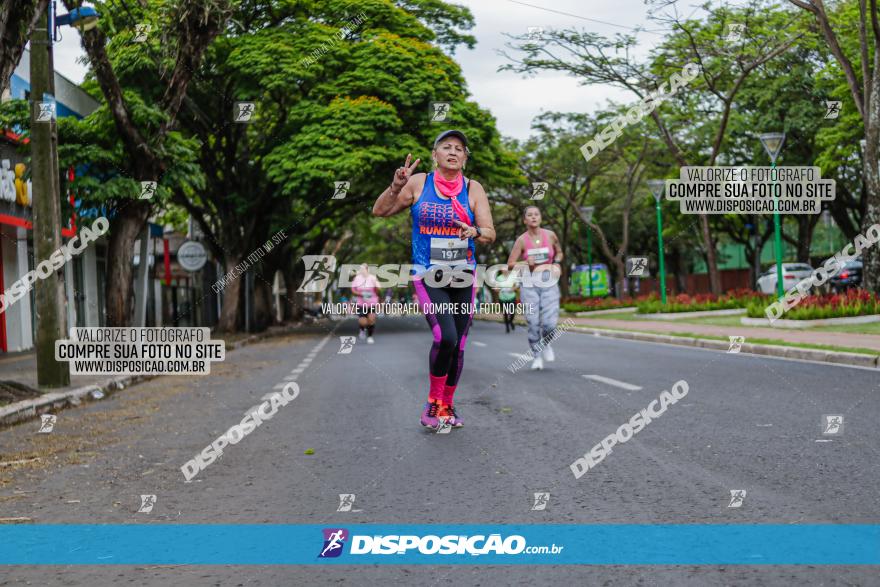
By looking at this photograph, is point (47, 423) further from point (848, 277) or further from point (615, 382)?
point (848, 277)

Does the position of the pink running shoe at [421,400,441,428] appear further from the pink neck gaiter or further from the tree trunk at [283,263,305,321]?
the tree trunk at [283,263,305,321]

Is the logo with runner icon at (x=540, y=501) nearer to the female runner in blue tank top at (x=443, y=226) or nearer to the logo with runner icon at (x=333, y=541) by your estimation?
the logo with runner icon at (x=333, y=541)

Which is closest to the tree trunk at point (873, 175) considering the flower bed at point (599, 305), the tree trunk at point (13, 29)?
the tree trunk at point (13, 29)

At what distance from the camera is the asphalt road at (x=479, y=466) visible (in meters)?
3.63

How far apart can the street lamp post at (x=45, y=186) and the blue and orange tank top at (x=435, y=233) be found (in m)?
6.35

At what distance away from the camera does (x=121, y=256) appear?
16.5 metres

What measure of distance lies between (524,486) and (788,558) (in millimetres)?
1681

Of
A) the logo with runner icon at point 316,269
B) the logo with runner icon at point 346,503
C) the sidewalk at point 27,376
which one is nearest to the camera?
the logo with runner icon at point 346,503

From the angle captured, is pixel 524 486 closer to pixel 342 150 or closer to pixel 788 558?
pixel 788 558

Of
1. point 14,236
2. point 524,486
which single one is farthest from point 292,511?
point 14,236

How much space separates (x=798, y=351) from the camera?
13.0 m

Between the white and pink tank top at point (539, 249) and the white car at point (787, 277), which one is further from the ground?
the white and pink tank top at point (539, 249)

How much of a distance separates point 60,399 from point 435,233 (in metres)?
5.89

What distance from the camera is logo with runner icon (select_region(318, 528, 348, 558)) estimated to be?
12.6 ft
